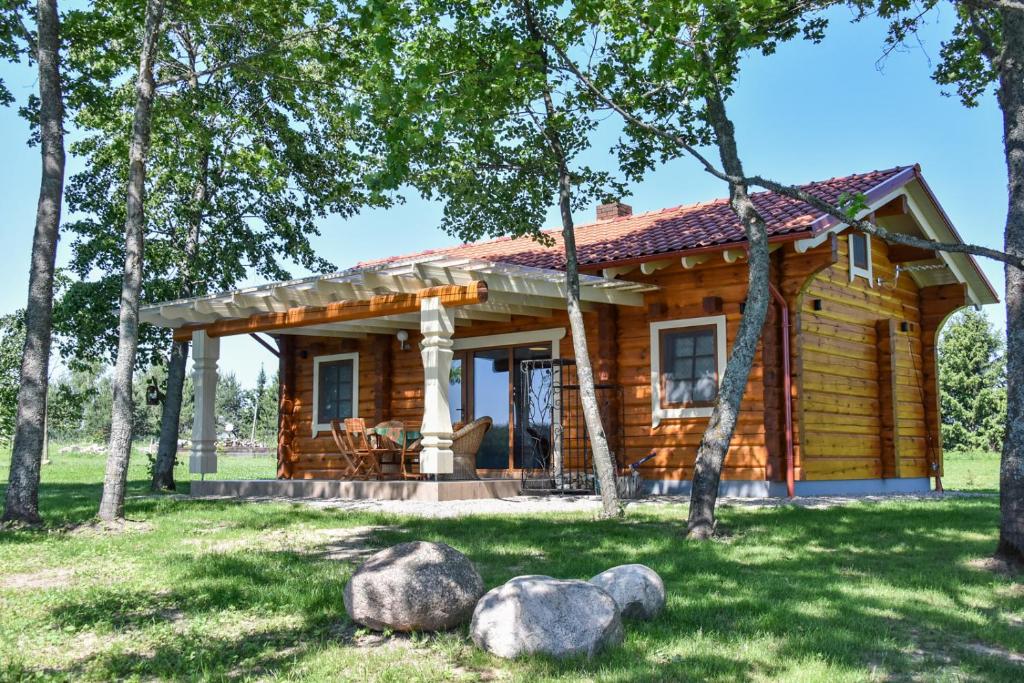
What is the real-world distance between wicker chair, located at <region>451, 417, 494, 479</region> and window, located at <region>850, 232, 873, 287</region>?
229 inches

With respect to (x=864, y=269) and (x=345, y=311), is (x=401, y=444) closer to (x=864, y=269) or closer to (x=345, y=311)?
(x=345, y=311)

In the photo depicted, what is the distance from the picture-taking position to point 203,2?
34.1 ft

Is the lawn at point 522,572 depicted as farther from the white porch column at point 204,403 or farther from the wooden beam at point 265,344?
the wooden beam at point 265,344

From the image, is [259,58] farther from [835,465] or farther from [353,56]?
[835,465]

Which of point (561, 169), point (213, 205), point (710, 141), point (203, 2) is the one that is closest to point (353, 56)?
point (203, 2)

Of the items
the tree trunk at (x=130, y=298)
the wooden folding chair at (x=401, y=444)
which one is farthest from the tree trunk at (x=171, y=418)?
the tree trunk at (x=130, y=298)

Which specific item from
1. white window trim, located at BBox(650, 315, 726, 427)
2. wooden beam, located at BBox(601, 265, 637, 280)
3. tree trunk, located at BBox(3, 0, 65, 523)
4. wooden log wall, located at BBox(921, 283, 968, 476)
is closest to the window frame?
white window trim, located at BBox(650, 315, 726, 427)

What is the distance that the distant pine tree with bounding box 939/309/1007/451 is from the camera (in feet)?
118

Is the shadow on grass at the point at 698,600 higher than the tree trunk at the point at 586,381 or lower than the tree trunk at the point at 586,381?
lower

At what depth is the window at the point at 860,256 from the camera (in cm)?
1417

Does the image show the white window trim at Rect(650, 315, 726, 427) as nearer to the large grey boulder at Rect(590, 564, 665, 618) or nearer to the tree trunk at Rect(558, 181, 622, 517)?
the tree trunk at Rect(558, 181, 622, 517)

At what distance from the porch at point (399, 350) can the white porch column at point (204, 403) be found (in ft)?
0.06

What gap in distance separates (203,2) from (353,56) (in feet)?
6.30

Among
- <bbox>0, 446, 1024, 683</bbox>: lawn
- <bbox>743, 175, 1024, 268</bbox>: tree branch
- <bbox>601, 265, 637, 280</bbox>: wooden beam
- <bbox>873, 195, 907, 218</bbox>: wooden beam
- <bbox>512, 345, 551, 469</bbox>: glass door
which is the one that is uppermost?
<bbox>873, 195, 907, 218</bbox>: wooden beam
